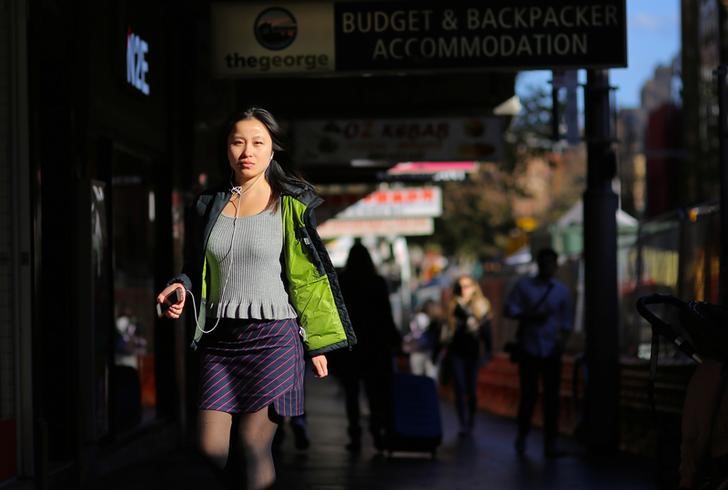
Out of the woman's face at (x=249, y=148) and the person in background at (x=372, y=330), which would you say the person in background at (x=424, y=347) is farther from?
the woman's face at (x=249, y=148)

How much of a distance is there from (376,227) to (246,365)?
31.8 m

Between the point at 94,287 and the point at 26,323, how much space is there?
1.58 meters

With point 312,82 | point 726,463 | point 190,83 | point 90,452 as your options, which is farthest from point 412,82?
point 726,463

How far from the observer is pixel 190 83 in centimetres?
1432

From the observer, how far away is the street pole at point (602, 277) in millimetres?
13695

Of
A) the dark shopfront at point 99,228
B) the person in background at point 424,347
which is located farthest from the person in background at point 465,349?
the person in background at point 424,347

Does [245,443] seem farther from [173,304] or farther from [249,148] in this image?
[249,148]

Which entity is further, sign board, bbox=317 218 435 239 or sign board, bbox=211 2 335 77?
sign board, bbox=317 218 435 239

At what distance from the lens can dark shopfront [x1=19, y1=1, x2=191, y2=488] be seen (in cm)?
973

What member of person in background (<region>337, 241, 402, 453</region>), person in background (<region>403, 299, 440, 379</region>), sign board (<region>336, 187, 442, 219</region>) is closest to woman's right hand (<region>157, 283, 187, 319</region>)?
person in background (<region>337, 241, 402, 453</region>)

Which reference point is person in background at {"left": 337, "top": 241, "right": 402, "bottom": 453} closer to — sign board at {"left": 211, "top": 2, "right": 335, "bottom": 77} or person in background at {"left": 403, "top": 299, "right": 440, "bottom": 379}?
sign board at {"left": 211, "top": 2, "right": 335, "bottom": 77}

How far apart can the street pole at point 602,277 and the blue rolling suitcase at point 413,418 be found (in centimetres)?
144

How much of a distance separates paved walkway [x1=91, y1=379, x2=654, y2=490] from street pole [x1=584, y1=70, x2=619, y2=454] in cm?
48

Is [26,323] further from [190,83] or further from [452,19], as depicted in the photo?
[190,83]
